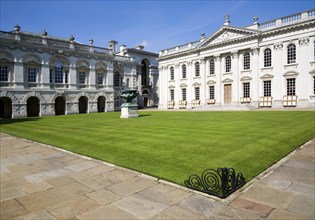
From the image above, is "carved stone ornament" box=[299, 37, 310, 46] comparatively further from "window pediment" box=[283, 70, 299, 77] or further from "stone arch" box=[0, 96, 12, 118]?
"stone arch" box=[0, 96, 12, 118]

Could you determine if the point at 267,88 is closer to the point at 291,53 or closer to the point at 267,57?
the point at 267,57

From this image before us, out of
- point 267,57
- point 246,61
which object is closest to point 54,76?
point 246,61

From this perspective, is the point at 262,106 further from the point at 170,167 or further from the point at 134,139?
the point at 170,167

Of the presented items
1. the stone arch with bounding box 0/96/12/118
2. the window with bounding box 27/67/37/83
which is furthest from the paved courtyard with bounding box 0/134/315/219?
the stone arch with bounding box 0/96/12/118

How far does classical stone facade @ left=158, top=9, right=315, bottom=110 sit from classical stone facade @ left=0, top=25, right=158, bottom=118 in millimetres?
13506

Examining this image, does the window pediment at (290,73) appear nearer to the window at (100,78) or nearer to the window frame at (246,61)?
the window frame at (246,61)

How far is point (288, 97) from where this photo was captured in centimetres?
3142

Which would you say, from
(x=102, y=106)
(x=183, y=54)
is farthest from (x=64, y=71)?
(x=183, y=54)

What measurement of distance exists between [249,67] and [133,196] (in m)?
35.9

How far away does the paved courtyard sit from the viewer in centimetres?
388

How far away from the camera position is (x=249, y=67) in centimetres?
3603

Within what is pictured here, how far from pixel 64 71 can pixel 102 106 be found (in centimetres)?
988

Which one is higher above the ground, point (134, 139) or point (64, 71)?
point (64, 71)

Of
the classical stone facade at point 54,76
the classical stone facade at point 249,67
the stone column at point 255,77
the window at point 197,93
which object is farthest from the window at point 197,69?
the classical stone facade at point 54,76
